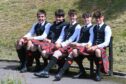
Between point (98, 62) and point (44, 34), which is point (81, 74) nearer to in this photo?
point (98, 62)

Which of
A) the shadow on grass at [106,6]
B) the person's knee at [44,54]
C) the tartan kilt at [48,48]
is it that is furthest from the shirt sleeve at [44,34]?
the shadow on grass at [106,6]

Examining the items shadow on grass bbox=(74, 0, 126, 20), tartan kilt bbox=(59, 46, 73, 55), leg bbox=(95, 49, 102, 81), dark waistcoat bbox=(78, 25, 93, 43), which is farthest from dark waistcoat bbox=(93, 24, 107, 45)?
shadow on grass bbox=(74, 0, 126, 20)

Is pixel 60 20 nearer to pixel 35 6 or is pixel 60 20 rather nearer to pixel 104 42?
pixel 104 42

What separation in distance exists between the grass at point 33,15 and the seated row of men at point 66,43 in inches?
97.3

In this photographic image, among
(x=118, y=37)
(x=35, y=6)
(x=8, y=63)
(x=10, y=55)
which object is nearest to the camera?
(x=8, y=63)

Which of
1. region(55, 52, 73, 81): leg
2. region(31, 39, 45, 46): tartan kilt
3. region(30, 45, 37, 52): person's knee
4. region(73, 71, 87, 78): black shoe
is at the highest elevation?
region(31, 39, 45, 46): tartan kilt

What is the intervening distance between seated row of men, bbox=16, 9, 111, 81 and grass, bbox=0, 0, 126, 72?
247 centimetres

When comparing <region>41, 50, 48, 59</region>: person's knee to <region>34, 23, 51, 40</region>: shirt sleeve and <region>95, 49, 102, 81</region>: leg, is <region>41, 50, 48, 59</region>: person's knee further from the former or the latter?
<region>95, 49, 102, 81</region>: leg

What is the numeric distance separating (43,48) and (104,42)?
1.35 metres

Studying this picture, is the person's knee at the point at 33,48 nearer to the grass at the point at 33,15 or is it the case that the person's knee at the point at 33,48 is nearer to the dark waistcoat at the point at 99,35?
the dark waistcoat at the point at 99,35

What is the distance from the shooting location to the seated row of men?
35.8 ft

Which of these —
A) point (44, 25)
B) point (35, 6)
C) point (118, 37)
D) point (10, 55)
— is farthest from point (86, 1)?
point (44, 25)

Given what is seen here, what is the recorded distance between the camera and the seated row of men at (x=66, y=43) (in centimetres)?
1090

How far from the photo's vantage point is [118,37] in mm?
15617
